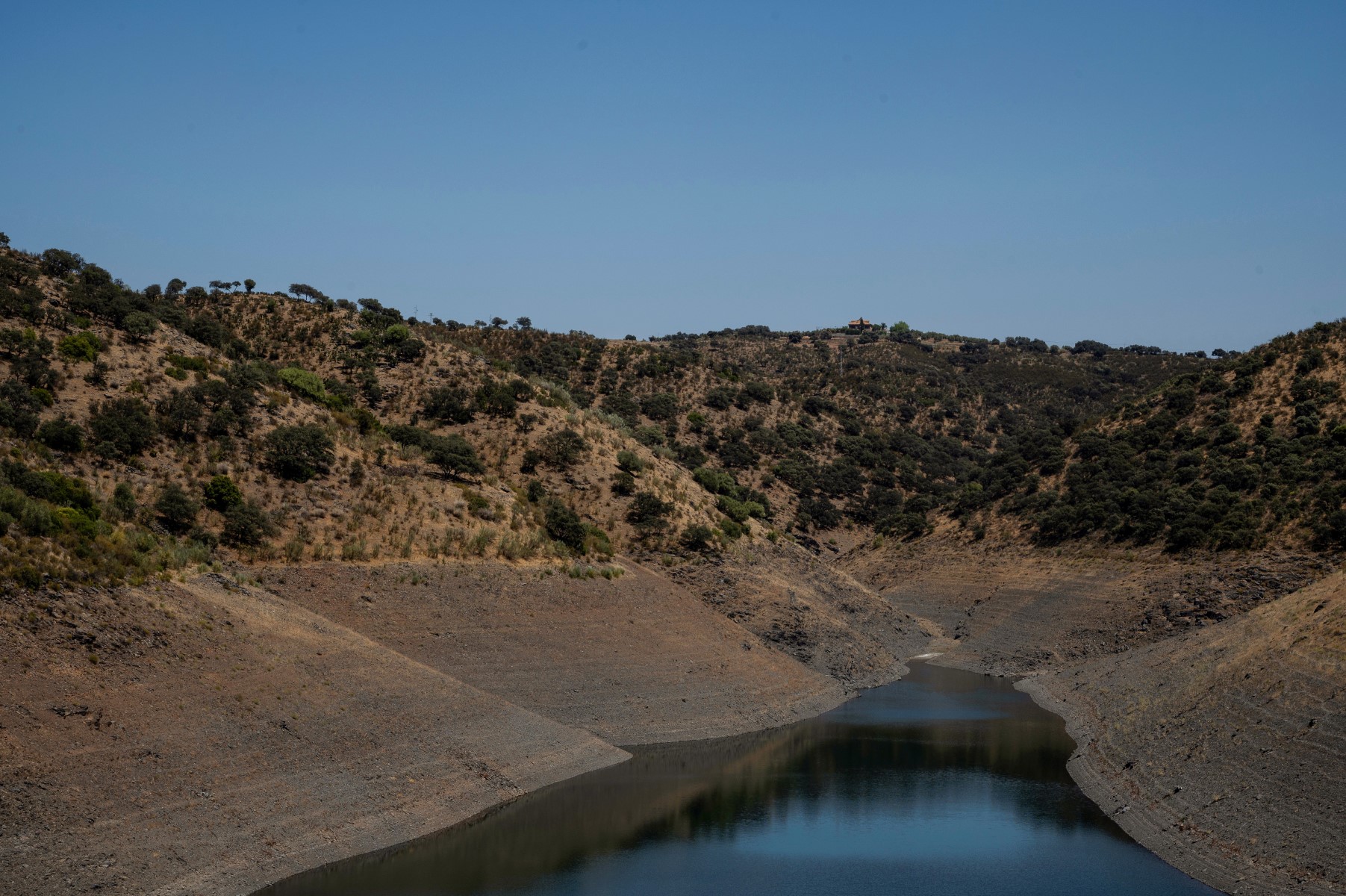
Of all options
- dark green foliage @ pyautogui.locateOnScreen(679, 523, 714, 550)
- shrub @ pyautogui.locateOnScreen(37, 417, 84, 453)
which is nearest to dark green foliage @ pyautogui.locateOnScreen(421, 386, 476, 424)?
dark green foliage @ pyautogui.locateOnScreen(679, 523, 714, 550)

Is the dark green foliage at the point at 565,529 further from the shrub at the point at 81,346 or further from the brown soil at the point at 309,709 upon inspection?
the shrub at the point at 81,346

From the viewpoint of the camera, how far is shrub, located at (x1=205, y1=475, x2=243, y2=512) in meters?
43.2

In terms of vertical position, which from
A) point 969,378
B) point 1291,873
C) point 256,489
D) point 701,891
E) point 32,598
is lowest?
point 701,891

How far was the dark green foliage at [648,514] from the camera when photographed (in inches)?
2384

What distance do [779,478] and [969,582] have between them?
25.0 m

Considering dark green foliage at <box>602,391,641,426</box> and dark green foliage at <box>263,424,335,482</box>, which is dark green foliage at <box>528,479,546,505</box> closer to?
Result: dark green foliage at <box>263,424,335,482</box>

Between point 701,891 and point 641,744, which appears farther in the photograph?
point 641,744

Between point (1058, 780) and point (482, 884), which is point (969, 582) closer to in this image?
point (1058, 780)

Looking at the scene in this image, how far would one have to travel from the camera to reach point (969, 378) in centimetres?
14850

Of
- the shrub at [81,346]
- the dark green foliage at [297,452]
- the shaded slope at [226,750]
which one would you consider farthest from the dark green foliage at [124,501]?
the shrub at [81,346]

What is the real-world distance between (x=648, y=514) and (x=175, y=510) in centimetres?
2616

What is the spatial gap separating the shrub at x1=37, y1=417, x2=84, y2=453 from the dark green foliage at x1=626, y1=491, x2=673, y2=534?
27.7 meters

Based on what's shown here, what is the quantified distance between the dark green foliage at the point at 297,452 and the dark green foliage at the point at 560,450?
16272 mm

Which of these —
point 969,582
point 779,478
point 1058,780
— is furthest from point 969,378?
point 1058,780
